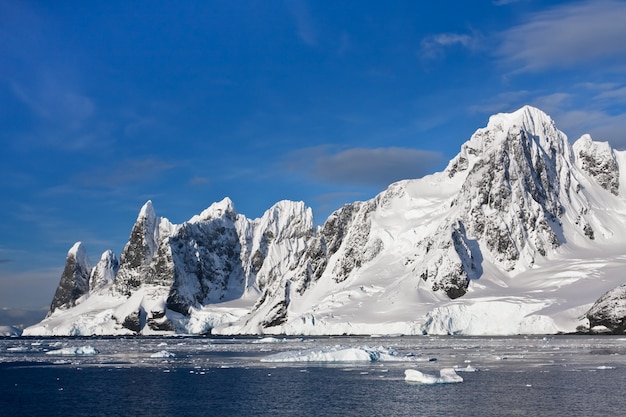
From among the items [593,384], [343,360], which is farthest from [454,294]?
[593,384]

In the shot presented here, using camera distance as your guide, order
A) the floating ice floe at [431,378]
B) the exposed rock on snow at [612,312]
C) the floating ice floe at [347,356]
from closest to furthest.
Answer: the floating ice floe at [431,378]
the floating ice floe at [347,356]
the exposed rock on snow at [612,312]

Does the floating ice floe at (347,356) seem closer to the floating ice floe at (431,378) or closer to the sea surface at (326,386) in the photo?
the sea surface at (326,386)

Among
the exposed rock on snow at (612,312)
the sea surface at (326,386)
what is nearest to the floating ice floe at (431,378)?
the sea surface at (326,386)

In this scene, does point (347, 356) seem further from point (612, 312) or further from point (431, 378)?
point (612, 312)

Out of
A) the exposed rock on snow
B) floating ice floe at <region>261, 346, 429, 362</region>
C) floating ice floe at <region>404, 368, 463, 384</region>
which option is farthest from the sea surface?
the exposed rock on snow

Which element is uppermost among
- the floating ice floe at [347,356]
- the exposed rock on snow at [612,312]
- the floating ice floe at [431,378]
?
the exposed rock on snow at [612,312]

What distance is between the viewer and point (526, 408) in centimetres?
4434

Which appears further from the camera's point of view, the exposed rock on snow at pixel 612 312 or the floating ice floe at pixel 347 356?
the exposed rock on snow at pixel 612 312

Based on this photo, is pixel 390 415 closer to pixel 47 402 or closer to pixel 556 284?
pixel 47 402

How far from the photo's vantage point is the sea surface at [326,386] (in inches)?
1815

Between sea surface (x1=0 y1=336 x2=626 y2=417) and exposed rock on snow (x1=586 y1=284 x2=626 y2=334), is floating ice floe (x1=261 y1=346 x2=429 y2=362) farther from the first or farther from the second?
exposed rock on snow (x1=586 y1=284 x2=626 y2=334)

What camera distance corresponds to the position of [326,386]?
2314 inches

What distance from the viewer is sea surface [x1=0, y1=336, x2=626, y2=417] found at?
151 feet

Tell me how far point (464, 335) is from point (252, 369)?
104822mm
